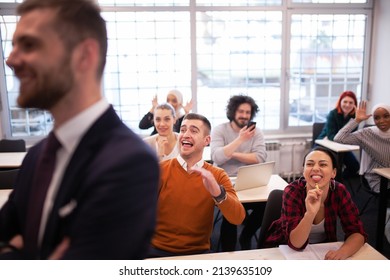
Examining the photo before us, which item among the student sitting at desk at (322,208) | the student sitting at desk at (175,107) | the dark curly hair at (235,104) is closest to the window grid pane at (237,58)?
the student sitting at desk at (175,107)

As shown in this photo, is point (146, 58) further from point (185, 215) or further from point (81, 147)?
point (81, 147)

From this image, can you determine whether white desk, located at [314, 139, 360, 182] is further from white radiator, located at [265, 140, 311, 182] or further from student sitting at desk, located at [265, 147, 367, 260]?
student sitting at desk, located at [265, 147, 367, 260]

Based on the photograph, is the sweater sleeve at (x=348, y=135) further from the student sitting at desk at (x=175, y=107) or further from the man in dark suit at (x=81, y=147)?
the man in dark suit at (x=81, y=147)

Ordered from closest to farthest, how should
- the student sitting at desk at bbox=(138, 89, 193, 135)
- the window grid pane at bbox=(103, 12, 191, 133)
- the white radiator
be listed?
the student sitting at desk at bbox=(138, 89, 193, 135)
the window grid pane at bbox=(103, 12, 191, 133)
the white radiator

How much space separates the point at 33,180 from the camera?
0.60 metres

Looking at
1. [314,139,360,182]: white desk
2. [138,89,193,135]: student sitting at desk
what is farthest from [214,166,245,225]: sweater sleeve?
[314,139,360,182]: white desk

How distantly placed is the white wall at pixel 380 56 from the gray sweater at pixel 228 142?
2.30 metres

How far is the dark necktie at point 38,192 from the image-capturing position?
1.86ft

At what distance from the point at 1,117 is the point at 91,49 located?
3.28 m

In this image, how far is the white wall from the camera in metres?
4.05

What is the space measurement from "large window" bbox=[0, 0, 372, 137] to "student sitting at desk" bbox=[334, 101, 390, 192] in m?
1.62

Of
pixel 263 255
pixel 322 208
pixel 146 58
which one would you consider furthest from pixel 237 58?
pixel 263 255

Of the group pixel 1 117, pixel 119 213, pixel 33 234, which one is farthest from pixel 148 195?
pixel 1 117

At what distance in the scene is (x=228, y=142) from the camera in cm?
264
